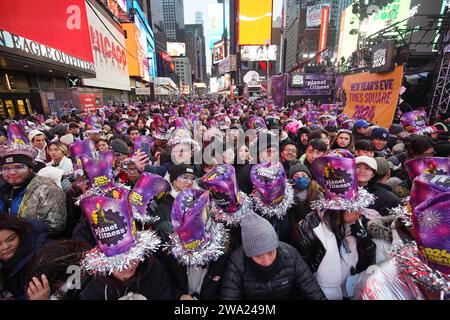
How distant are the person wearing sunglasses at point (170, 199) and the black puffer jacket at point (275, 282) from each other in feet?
2.49

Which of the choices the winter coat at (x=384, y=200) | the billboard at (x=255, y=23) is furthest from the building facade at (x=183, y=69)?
the winter coat at (x=384, y=200)

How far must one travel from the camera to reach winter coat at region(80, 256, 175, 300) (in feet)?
5.53

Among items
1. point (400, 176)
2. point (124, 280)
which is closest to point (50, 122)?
point (124, 280)

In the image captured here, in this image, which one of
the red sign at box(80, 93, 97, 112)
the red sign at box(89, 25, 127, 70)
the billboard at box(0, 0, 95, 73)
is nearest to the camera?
the billboard at box(0, 0, 95, 73)

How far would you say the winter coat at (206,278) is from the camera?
1.88 meters

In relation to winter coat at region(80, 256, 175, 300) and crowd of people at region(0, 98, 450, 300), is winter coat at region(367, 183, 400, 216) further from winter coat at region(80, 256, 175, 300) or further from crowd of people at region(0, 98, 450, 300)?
winter coat at region(80, 256, 175, 300)

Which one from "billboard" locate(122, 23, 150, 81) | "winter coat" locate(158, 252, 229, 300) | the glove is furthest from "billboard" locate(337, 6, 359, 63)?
"winter coat" locate(158, 252, 229, 300)

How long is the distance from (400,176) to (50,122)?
1232 cm

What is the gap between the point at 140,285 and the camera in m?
1.75

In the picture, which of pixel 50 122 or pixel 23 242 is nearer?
pixel 23 242

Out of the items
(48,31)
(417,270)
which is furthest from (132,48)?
(417,270)

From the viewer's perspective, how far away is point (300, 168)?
3.12m

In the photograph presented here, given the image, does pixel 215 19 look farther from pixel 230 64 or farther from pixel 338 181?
pixel 338 181
